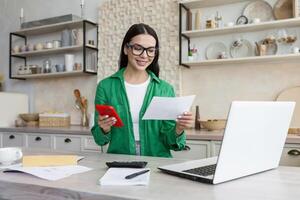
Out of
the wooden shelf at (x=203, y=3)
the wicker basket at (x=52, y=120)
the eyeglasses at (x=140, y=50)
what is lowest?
the wicker basket at (x=52, y=120)

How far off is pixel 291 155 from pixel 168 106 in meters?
1.26

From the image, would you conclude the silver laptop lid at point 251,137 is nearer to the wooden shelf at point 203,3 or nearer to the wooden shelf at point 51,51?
the wooden shelf at point 203,3

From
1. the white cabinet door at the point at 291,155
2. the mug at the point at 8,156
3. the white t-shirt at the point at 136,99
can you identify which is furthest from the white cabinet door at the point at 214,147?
the mug at the point at 8,156

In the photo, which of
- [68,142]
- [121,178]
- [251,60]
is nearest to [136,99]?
[121,178]

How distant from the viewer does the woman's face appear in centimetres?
165

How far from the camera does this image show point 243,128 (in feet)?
3.05

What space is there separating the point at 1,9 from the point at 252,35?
3.24 meters

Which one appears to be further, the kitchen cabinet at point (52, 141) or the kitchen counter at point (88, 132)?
the kitchen cabinet at point (52, 141)

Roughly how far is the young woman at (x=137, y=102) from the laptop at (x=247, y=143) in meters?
0.53

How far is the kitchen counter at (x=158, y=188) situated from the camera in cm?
85

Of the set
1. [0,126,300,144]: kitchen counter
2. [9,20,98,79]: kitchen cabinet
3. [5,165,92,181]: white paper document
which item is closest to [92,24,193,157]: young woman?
[5,165,92,181]: white paper document

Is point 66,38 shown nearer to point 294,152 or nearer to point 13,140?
point 13,140

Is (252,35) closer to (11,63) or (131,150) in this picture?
(131,150)

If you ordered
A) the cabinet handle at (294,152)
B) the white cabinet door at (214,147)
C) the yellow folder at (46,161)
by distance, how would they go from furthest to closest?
the white cabinet door at (214,147) → the cabinet handle at (294,152) → the yellow folder at (46,161)
